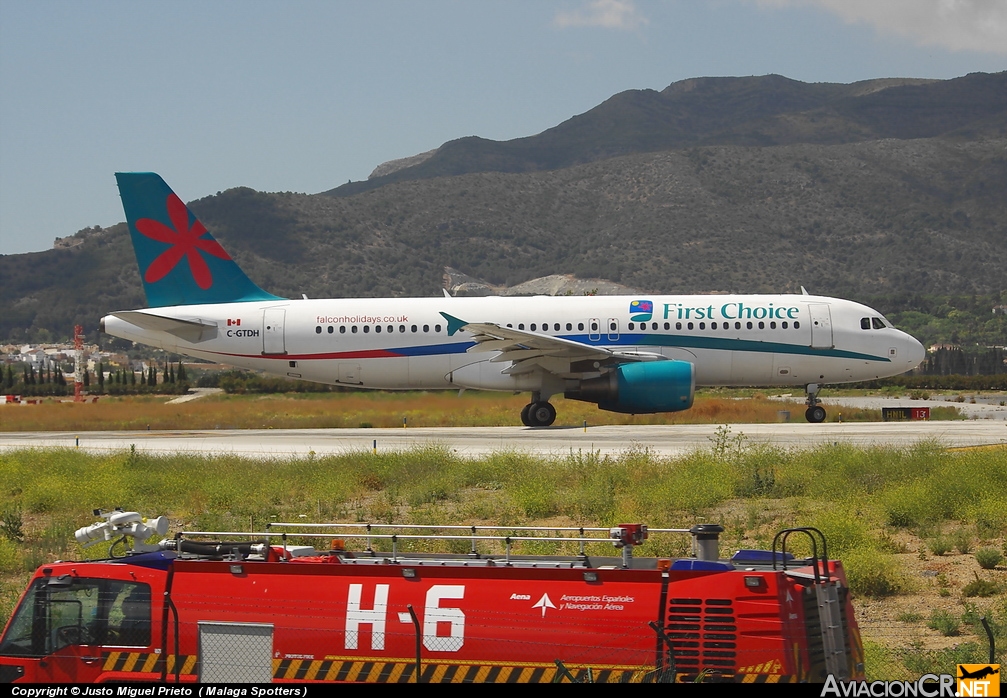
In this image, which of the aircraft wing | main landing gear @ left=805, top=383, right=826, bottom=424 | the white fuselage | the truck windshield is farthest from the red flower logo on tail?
the truck windshield

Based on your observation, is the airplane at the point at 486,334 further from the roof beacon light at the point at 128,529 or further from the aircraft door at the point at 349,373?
the roof beacon light at the point at 128,529

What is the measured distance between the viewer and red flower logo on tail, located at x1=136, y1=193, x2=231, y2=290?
32906 millimetres

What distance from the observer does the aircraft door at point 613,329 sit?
30.7 m

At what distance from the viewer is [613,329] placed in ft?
101

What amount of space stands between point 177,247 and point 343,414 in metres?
7.69

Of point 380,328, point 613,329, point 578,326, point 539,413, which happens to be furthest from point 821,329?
point 380,328

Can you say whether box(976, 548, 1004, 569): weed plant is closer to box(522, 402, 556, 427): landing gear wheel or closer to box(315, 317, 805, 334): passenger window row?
box(315, 317, 805, 334): passenger window row

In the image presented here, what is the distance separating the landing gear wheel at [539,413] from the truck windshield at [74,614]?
23569 mm

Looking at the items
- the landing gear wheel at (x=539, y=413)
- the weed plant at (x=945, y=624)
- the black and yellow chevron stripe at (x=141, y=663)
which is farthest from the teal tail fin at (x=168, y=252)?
the black and yellow chevron stripe at (x=141, y=663)

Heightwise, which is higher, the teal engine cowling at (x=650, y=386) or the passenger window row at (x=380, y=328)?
the passenger window row at (x=380, y=328)

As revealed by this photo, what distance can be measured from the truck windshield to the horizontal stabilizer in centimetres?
2429

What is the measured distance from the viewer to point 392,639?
25.0ft

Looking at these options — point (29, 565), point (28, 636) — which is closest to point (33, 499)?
point (29, 565)

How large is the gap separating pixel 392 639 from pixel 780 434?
22269 millimetres
